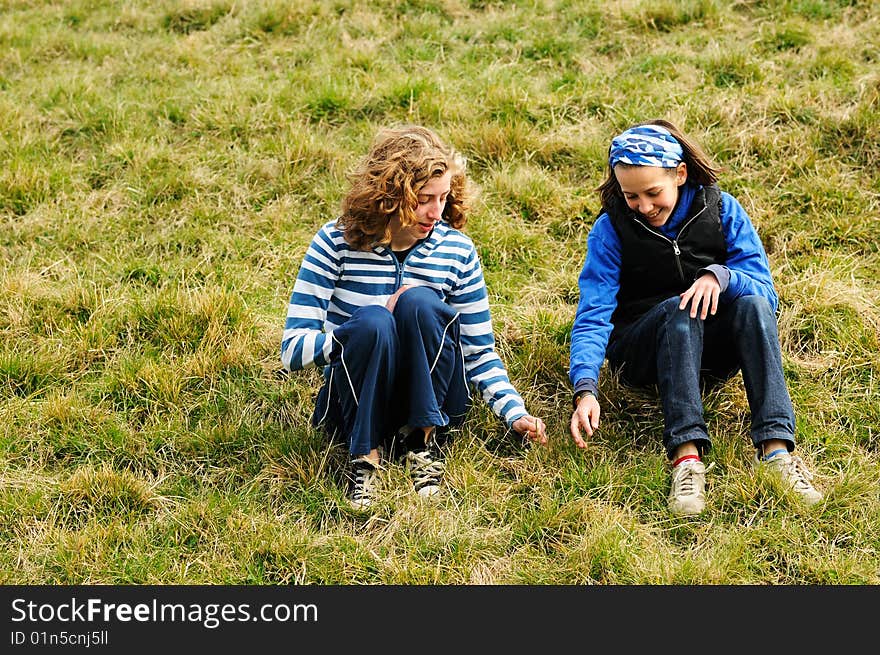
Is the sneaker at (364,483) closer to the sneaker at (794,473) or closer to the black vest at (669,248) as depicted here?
the black vest at (669,248)

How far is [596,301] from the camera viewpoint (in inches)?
171

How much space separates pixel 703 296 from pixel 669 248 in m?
0.32

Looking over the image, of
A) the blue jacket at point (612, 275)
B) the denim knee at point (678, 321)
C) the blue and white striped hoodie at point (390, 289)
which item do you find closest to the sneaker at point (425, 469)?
the blue and white striped hoodie at point (390, 289)

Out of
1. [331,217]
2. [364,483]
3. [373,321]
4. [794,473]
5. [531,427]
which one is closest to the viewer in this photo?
[373,321]

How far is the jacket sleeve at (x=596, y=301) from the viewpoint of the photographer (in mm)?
4194

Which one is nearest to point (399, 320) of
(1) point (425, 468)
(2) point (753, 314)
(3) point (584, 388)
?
(1) point (425, 468)

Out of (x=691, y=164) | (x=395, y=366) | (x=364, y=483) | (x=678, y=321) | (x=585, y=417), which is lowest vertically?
(x=364, y=483)

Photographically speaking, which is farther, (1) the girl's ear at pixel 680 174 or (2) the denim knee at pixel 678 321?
(1) the girl's ear at pixel 680 174

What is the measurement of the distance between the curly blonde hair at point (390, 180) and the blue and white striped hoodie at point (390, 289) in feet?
0.28

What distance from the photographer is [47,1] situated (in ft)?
29.3

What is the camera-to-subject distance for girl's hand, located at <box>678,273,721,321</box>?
4051 millimetres

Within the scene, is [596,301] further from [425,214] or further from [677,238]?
[425,214]

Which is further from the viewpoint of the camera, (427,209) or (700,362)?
(700,362)

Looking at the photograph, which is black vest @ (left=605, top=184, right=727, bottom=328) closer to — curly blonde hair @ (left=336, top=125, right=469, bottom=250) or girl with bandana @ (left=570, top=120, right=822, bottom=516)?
girl with bandana @ (left=570, top=120, right=822, bottom=516)
